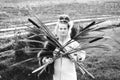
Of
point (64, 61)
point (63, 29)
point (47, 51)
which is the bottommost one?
point (64, 61)

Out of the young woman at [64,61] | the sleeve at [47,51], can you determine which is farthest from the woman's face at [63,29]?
the sleeve at [47,51]

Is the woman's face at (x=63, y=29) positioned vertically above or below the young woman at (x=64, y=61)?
above

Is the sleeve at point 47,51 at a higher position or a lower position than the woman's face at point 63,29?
lower

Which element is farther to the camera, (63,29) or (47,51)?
(63,29)

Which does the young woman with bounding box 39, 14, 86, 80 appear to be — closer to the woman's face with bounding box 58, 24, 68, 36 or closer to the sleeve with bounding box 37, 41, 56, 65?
the woman's face with bounding box 58, 24, 68, 36

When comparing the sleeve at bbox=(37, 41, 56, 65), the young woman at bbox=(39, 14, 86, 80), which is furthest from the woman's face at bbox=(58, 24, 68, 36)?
the sleeve at bbox=(37, 41, 56, 65)

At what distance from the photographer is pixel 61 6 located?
12812mm

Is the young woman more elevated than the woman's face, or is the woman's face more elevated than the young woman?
the woman's face

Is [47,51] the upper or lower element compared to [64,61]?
upper

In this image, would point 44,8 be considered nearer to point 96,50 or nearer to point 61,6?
point 61,6

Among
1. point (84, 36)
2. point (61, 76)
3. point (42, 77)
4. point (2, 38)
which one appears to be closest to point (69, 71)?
point (61, 76)

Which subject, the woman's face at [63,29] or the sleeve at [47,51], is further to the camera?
the woman's face at [63,29]

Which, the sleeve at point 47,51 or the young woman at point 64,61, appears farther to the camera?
the young woman at point 64,61

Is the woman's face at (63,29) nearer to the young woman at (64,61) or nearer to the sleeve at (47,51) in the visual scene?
the young woman at (64,61)
